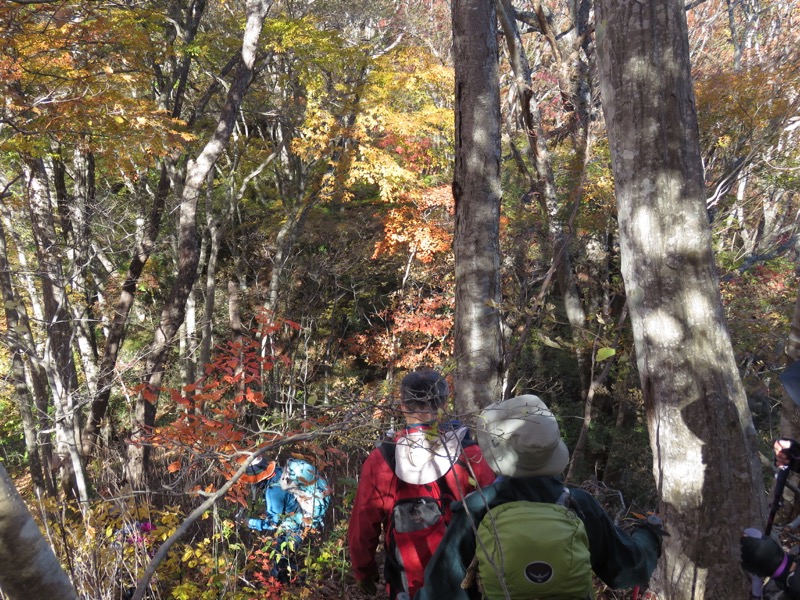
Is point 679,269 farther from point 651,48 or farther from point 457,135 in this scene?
point 457,135

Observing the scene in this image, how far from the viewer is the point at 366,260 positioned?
570 inches

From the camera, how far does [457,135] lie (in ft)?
13.5

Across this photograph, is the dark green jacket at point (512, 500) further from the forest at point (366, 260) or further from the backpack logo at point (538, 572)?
the forest at point (366, 260)

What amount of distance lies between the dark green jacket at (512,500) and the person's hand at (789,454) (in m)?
0.82

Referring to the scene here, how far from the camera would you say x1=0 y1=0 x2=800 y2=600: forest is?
2.57 m

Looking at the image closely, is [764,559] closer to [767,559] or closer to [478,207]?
[767,559]

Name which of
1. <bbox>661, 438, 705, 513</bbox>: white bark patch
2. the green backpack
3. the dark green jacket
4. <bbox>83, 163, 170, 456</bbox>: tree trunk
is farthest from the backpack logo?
<bbox>83, 163, 170, 456</bbox>: tree trunk

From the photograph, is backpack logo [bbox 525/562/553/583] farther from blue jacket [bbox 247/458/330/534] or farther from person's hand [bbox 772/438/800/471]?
blue jacket [bbox 247/458/330/534]

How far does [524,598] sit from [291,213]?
12434 mm

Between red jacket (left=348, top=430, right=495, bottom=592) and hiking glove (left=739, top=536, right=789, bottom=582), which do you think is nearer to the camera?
hiking glove (left=739, top=536, right=789, bottom=582)

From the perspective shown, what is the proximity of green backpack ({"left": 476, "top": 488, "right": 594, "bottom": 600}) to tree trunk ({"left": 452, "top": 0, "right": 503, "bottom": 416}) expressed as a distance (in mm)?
2446

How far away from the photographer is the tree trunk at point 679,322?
8.20 feet

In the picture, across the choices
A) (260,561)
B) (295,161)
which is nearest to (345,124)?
(295,161)

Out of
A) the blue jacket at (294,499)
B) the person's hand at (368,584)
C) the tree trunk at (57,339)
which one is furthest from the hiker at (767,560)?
the tree trunk at (57,339)
